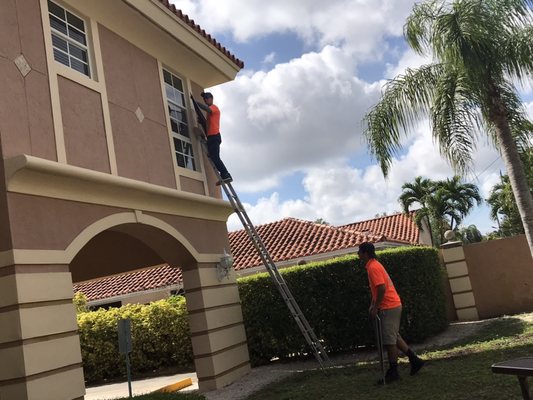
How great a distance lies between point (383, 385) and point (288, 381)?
2183mm

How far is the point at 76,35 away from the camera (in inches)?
319

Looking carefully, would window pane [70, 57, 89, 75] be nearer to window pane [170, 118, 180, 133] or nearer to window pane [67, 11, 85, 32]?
window pane [67, 11, 85, 32]

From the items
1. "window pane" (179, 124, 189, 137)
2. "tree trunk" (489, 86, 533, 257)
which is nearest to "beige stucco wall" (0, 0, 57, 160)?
"window pane" (179, 124, 189, 137)

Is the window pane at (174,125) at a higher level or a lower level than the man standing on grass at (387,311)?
higher

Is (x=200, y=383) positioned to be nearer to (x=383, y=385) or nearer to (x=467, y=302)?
(x=383, y=385)

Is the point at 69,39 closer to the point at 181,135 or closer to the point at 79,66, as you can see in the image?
the point at 79,66

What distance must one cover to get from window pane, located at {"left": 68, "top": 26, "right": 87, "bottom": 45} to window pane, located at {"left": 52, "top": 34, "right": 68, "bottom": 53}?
0.73ft

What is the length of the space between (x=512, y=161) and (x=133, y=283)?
18.1 m

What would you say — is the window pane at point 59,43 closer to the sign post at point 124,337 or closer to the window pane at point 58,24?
the window pane at point 58,24

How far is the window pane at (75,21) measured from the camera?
802 cm

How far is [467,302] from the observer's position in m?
14.3

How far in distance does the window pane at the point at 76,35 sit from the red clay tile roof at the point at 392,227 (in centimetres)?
2258

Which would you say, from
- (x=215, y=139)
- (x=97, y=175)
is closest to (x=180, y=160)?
(x=215, y=139)

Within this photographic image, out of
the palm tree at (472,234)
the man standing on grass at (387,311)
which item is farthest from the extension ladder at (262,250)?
the palm tree at (472,234)
